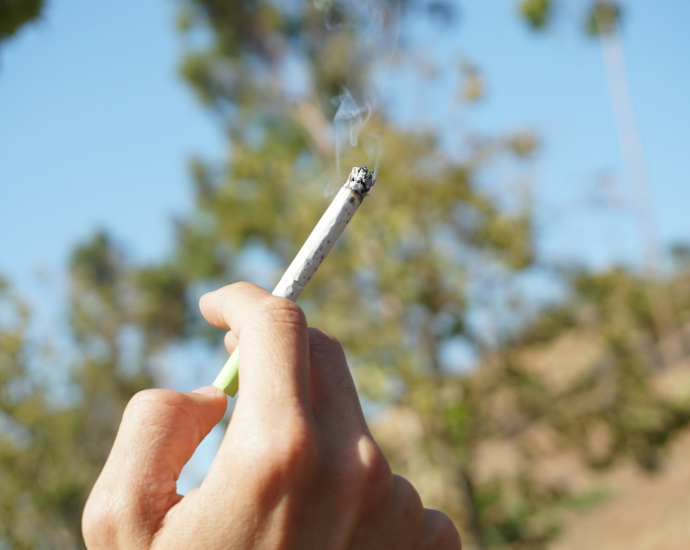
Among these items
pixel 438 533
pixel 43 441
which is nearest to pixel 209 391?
pixel 438 533

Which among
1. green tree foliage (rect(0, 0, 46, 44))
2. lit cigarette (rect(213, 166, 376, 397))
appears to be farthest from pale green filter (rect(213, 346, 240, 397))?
green tree foliage (rect(0, 0, 46, 44))

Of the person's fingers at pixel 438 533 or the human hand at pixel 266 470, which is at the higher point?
the human hand at pixel 266 470

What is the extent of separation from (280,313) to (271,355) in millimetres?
71

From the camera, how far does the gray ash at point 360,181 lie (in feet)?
4.07

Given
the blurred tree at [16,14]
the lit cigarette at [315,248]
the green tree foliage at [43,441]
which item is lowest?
the green tree foliage at [43,441]

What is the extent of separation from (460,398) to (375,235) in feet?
8.99

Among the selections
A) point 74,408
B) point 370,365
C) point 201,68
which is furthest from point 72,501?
point 201,68

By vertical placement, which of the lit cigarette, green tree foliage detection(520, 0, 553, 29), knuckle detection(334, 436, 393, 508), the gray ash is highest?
the gray ash

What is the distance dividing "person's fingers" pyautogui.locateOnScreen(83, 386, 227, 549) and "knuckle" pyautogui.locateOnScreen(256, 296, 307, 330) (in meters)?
0.18

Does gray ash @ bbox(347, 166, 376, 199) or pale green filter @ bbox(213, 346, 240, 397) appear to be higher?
gray ash @ bbox(347, 166, 376, 199)

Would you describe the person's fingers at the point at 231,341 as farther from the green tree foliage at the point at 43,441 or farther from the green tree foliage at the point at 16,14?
the green tree foliage at the point at 43,441

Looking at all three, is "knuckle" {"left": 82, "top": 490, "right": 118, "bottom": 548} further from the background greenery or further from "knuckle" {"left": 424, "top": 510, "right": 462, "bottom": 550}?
the background greenery

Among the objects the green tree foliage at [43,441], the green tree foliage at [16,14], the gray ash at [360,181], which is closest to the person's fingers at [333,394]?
the gray ash at [360,181]

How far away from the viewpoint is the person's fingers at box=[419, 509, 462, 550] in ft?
3.59
